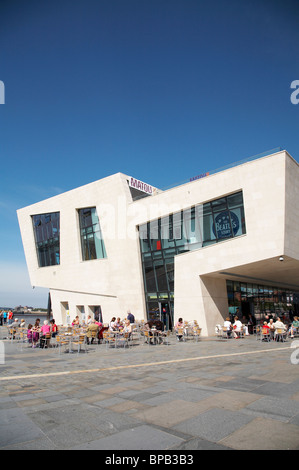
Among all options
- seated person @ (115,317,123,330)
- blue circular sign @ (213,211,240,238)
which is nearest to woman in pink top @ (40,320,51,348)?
seated person @ (115,317,123,330)

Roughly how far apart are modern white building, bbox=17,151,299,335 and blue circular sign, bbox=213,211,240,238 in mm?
65

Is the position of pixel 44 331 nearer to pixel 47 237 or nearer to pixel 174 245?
pixel 174 245

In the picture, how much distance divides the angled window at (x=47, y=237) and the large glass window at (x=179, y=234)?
10.7 metres

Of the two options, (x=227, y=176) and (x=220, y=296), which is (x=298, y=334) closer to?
(x=220, y=296)

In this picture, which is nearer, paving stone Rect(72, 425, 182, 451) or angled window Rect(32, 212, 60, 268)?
paving stone Rect(72, 425, 182, 451)

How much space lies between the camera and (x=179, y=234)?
22.4 metres

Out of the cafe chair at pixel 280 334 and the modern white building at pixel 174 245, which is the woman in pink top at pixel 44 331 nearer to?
the modern white building at pixel 174 245

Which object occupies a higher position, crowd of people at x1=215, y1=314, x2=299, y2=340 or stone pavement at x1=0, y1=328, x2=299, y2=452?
stone pavement at x1=0, y1=328, x2=299, y2=452

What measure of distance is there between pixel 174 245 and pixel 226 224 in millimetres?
4499

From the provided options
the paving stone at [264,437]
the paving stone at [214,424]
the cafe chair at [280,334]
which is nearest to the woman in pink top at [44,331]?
the cafe chair at [280,334]

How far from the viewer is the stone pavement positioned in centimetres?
393

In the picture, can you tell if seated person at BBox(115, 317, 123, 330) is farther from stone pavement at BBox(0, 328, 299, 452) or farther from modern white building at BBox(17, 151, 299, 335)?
stone pavement at BBox(0, 328, 299, 452)

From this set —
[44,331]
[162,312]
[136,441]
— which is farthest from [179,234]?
[136,441]
